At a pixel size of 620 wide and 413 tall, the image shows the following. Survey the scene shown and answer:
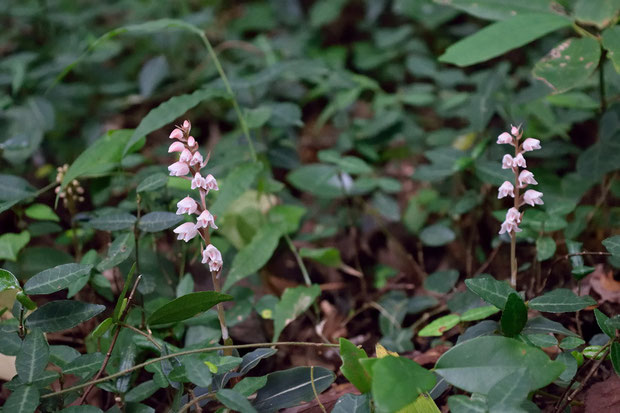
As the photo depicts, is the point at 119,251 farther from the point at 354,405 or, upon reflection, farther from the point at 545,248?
the point at 545,248

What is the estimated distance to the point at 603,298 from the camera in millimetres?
1598

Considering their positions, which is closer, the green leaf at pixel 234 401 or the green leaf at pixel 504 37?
the green leaf at pixel 234 401

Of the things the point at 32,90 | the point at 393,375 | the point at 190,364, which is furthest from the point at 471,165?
the point at 32,90

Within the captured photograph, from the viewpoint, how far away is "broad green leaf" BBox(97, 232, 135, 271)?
1.46m

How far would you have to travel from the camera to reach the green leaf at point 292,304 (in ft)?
5.36

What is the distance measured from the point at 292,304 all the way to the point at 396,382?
683 millimetres

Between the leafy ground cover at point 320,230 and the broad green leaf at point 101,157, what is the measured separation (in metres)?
0.01

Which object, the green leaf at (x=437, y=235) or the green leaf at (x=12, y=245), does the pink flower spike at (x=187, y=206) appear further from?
the green leaf at (x=437, y=235)

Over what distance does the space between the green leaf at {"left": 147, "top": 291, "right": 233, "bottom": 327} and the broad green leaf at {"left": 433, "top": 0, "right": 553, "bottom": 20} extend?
4.63ft

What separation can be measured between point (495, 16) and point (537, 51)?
1.18 meters

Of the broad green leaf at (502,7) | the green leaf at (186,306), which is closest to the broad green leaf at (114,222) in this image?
the green leaf at (186,306)

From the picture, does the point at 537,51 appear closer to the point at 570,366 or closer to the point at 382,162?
the point at 382,162

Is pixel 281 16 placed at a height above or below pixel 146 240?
above

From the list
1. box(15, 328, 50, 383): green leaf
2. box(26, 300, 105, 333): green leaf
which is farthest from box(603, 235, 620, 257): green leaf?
box(15, 328, 50, 383): green leaf
